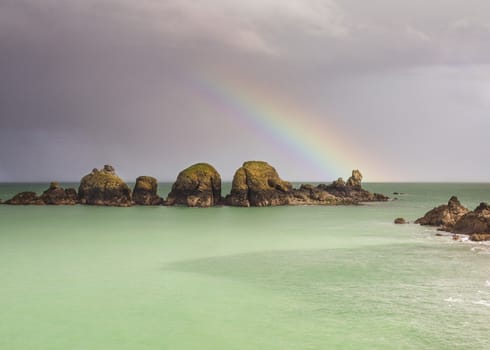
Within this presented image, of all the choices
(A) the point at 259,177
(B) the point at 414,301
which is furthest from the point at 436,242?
(A) the point at 259,177

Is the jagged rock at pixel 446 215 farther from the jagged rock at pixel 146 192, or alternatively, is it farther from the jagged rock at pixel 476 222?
the jagged rock at pixel 146 192

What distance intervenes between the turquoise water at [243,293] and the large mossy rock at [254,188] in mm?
42255

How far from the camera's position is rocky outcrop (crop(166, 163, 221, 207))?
79500 millimetres

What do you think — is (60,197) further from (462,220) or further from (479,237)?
(479,237)

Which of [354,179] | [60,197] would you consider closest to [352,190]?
[354,179]

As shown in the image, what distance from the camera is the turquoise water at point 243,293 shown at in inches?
552

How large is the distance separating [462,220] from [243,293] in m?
28.5

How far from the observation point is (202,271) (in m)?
24.1

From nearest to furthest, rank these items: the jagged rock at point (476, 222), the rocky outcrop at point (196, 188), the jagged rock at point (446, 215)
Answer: the jagged rock at point (476, 222), the jagged rock at point (446, 215), the rocky outcrop at point (196, 188)

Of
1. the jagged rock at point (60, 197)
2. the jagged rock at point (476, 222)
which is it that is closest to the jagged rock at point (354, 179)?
the jagged rock at point (60, 197)

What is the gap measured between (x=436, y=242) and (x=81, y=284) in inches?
1017

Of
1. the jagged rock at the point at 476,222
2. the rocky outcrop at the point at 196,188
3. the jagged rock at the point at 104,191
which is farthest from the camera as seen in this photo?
the rocky outcrop at the point at 196,188

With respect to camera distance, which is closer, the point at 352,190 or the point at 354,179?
the point at 352,190

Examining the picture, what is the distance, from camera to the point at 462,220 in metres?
40.9
